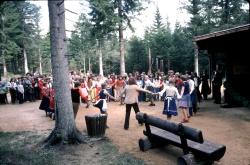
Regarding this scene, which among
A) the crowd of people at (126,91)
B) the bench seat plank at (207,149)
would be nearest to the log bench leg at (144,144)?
the bench seat plank at (207,149)

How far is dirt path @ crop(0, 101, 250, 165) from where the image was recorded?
8.16 m

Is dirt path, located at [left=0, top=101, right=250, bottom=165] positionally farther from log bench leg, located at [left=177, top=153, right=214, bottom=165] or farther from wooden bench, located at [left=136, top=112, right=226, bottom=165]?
log bench leg, located at [left=177, top=153, right=214, bottom=165]

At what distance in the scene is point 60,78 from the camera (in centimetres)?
947

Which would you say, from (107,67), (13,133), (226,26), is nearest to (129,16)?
(226,26)

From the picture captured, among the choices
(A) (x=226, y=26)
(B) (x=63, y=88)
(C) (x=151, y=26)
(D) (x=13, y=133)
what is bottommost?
(D) (x=13, y=133)

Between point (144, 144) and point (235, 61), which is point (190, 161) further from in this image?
point (235, 61)

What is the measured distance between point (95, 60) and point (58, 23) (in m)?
58.4

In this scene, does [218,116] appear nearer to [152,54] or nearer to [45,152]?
[45,152]

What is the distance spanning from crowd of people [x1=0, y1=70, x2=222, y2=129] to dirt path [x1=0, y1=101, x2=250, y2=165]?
660 millimetres

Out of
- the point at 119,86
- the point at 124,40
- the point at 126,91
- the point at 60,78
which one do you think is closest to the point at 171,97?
the point at 126,91

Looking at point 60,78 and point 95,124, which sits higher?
point 60,78

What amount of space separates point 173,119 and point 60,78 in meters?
5.91

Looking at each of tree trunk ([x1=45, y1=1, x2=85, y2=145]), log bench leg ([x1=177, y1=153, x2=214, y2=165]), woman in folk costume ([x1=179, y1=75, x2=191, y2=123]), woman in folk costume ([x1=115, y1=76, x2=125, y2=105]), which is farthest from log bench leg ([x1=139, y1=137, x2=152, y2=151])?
woman in folk costume ([x1=115, y1=76, x2=125, y2=105])

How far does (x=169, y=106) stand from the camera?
1268 centimetres
